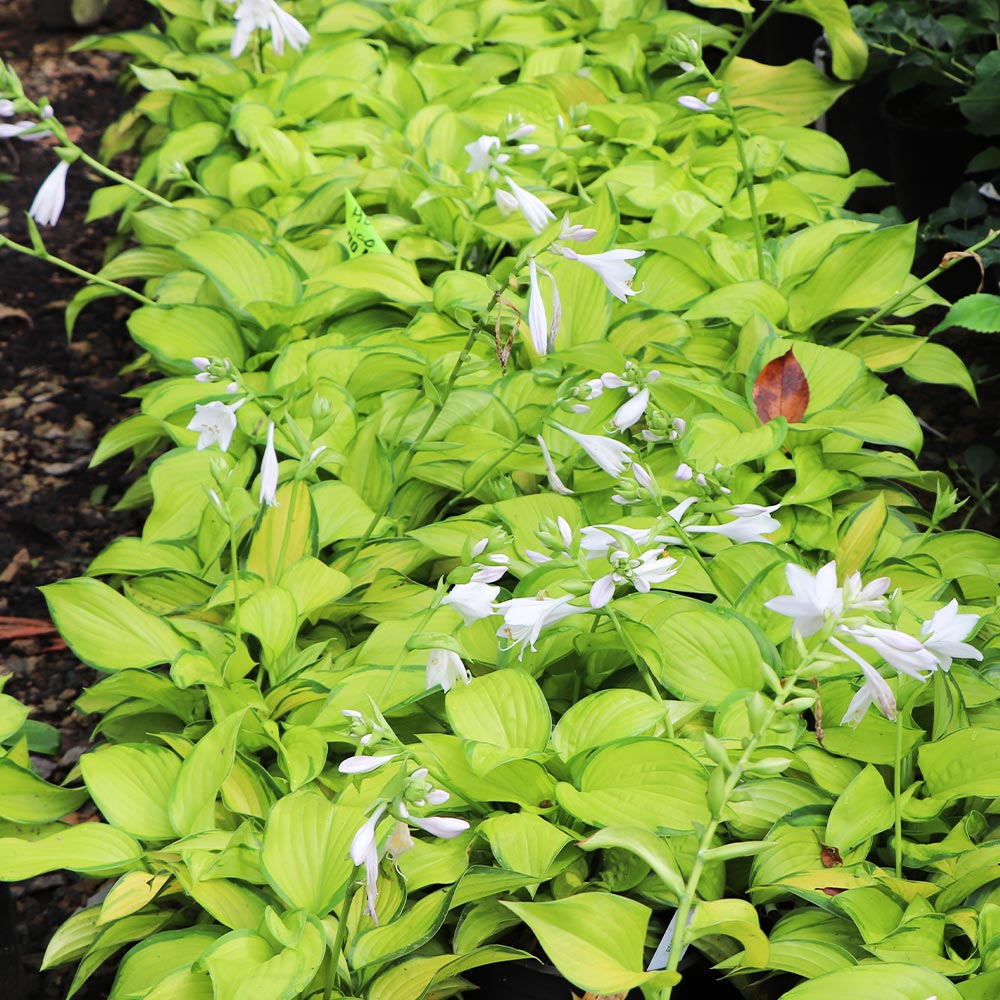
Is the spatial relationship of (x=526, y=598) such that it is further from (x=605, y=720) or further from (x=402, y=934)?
(x=402, y=934)

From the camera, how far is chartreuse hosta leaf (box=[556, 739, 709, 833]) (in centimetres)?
89

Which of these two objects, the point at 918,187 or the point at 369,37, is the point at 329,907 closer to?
the point at 369,37

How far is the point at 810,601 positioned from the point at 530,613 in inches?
9.2

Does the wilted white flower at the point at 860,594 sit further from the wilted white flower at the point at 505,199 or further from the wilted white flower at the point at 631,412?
the wilted white flower at the point at 505,199

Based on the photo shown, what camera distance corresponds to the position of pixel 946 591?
116 cm

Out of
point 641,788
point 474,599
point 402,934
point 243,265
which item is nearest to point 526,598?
point 474,599

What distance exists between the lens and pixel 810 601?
0.75 meters

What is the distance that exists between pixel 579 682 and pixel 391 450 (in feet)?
1.21

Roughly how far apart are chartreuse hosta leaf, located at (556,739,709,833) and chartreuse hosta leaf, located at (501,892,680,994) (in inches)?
4.0

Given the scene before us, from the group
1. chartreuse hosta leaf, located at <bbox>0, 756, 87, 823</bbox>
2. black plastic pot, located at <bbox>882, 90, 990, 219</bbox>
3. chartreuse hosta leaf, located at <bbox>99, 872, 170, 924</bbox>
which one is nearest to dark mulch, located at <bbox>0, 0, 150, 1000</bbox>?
chartreuse hosta leaf, located at <bbox>0, 756, 87, 823</bbox>

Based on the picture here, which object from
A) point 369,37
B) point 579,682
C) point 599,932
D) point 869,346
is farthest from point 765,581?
point 369,37

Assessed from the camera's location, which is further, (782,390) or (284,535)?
(782,390)

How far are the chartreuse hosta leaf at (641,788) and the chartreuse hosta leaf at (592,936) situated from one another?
0.33 feet

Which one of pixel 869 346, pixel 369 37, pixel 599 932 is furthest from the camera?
pixel 369 37
